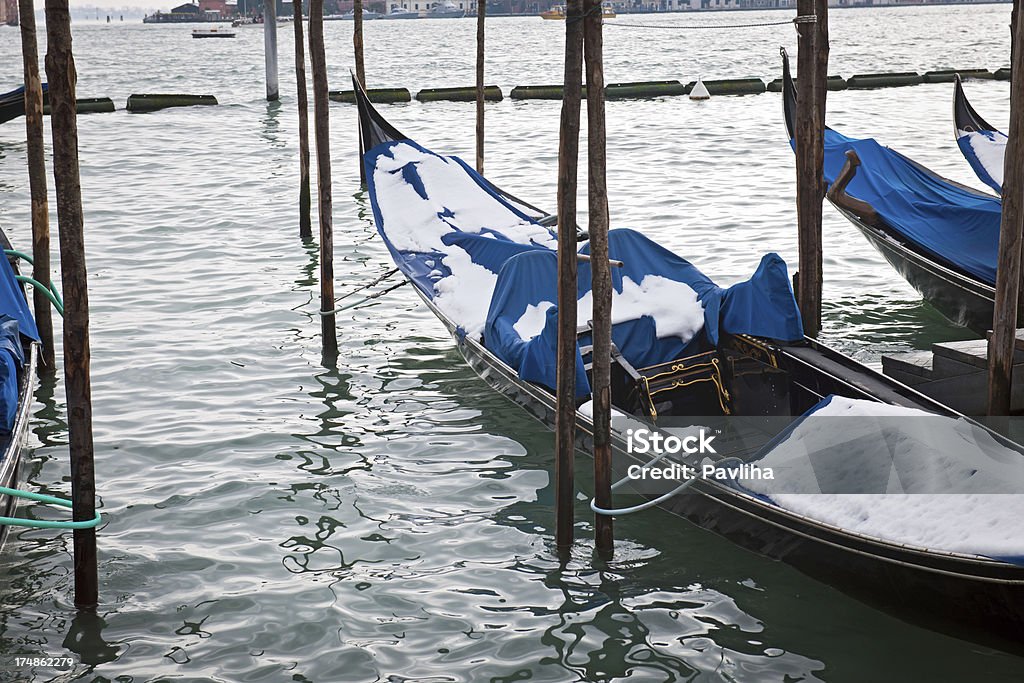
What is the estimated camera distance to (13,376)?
4.91 m

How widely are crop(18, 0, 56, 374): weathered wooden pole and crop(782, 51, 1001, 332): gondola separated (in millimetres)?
4627

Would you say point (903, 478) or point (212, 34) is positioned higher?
point (212, 34)

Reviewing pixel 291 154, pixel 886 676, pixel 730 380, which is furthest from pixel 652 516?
pixel 291 154

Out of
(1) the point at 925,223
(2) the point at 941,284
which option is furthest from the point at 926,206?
(2) the point at 941,284

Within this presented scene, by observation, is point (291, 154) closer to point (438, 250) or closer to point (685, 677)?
point (438, 250)

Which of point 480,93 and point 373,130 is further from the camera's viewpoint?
point 480,93

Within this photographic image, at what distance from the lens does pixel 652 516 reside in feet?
16.0

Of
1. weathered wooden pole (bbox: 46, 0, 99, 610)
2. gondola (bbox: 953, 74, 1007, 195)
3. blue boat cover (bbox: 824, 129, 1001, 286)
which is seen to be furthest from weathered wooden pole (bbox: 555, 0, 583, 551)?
gondola (bbox: 953, 74, 1007, 195)

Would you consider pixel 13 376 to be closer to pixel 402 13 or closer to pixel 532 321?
pixel 532 321

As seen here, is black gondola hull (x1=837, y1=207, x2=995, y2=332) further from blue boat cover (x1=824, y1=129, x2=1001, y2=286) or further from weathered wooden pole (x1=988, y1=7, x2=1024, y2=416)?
weathered wooden pole (x1=988, y1=7, x2=1024, y2=416)

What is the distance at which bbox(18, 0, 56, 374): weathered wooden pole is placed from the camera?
6023mm

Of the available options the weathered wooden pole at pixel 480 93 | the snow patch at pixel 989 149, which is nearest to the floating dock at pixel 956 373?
the snow patch at pixel 989 149

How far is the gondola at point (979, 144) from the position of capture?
7.90 m

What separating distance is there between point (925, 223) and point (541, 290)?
3.09 meters
